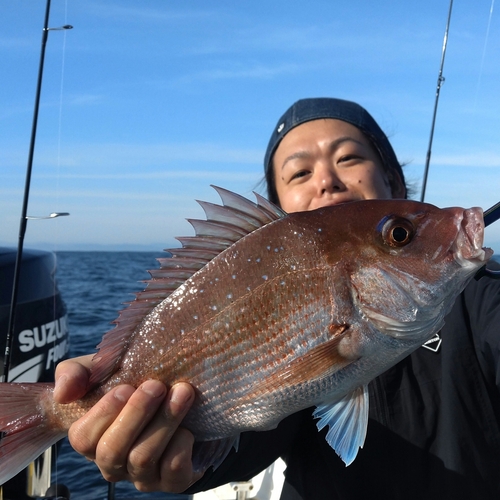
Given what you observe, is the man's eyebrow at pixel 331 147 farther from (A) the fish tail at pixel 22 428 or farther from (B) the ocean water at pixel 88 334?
(A) the fish tail at pixel 22 428

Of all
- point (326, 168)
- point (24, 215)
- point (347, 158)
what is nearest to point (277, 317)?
point (326, 168)

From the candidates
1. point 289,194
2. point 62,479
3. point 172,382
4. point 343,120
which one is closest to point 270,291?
point 172,382

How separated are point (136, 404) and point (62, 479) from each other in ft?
16.7

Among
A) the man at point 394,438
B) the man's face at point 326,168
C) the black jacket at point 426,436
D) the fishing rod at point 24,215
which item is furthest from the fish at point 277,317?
the fishing rod at point 24,215

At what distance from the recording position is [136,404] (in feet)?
5.75

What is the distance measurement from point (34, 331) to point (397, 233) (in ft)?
12.0

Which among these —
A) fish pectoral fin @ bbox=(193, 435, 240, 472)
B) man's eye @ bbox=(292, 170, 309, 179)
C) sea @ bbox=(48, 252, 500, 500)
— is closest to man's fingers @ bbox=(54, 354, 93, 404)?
sea @ bbox=(48, 252, 500, 500)

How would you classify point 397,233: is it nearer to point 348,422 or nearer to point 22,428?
point 348,422

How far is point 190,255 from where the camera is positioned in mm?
1856

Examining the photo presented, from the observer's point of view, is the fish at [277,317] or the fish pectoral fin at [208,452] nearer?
the fish at [277,317]

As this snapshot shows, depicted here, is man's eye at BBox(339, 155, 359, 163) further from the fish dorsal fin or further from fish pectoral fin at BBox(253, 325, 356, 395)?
fish pectoral fin at BBox(253, 325, 356, 395)

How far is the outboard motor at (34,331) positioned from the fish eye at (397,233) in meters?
3.09

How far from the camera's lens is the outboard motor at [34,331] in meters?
3.63

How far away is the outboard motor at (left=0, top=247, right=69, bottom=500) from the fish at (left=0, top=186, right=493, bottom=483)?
2.11 m
